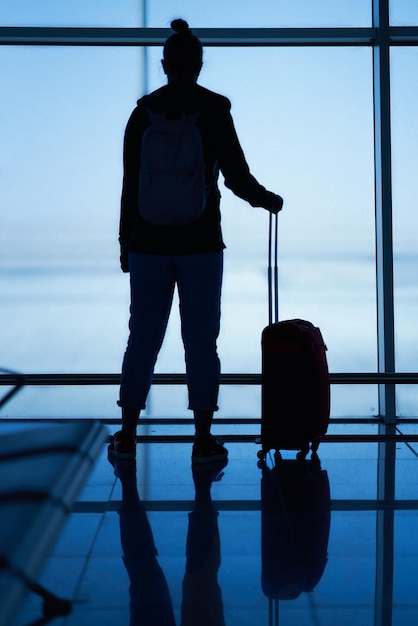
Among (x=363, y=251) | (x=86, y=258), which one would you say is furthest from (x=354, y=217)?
(x=86, y=258)

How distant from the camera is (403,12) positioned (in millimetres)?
4035

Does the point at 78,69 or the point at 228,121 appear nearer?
the point at 228,121

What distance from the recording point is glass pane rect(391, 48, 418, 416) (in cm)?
410

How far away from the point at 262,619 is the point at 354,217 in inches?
112

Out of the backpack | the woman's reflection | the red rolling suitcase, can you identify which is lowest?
the woman's reflection

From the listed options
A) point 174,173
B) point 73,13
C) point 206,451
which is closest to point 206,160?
point 174,173

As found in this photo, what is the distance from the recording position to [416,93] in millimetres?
4125

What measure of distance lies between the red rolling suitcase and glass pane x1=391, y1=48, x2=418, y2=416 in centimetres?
118

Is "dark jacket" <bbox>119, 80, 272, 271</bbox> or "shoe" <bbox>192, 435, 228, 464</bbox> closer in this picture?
"dark jacket" <bbox>119, 80, 272, 271</bbox>

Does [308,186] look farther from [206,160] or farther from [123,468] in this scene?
[123,468]

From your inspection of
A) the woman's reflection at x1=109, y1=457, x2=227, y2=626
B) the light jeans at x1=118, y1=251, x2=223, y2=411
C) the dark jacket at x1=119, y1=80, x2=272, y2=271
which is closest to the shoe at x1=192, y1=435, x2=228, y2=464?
the light jeans at x1=118, y1=251, x2=223, y2=411

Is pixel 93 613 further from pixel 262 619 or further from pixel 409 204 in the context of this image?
pixel 409 204

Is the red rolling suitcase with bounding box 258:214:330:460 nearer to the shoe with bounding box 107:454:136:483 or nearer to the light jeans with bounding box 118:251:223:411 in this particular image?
the light jeans with bounding box 118:251:223:411

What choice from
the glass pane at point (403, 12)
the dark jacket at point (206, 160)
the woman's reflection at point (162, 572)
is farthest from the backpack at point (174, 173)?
the glass pane at point (403, 12)
